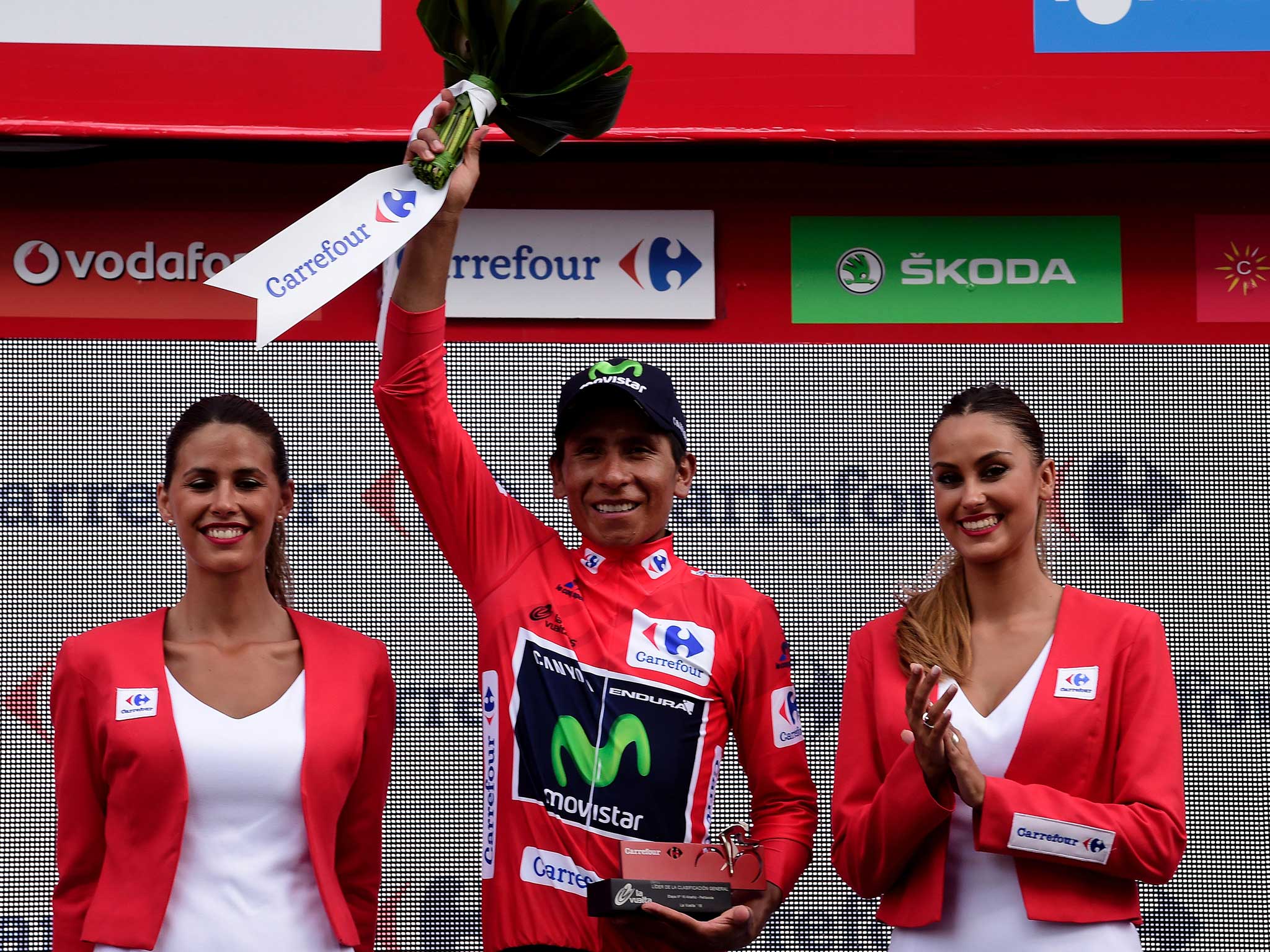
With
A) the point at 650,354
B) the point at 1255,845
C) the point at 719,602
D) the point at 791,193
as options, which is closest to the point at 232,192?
the point at 650,354

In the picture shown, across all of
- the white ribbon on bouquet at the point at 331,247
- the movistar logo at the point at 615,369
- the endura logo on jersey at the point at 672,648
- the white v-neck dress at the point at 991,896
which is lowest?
the white v-neck dress at the point at 991,896

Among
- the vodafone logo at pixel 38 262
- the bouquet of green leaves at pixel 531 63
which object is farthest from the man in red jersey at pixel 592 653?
the vodafone logo at pixel 38 262

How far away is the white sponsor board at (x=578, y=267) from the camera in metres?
3.76

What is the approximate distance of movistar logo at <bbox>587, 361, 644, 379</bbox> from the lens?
2570mm

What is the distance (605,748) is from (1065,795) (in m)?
0.77

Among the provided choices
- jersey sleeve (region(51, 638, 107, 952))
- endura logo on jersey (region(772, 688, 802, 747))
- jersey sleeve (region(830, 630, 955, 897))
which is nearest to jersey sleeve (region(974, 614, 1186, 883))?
jersey sleeve (region(830, 630, 955, 897))

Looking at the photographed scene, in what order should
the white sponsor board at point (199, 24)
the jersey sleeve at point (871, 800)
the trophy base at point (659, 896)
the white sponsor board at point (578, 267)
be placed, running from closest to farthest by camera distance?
1. the trophy base at point (659, 896)
2. the jersey sleeve at point (871, 800)
3. the white sponsor board at point (199, 24)
4. the white sponsor board at point (578, 267)

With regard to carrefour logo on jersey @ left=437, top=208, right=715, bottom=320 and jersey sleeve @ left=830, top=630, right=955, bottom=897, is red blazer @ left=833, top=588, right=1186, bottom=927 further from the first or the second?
carrefour logo on jersey @ left=437, top=208, right=715, bottom=320

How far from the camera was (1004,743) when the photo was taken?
2.38 m

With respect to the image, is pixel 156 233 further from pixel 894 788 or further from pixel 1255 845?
pixel 1255 845

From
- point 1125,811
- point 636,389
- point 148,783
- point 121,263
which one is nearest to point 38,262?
point 121,263

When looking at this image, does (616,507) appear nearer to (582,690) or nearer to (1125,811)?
(582,690)

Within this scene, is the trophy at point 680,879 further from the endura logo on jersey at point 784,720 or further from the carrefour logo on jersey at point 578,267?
the carrefour logo on jersey at point 578,267

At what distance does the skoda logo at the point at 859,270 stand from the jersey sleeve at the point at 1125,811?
5.51ft
